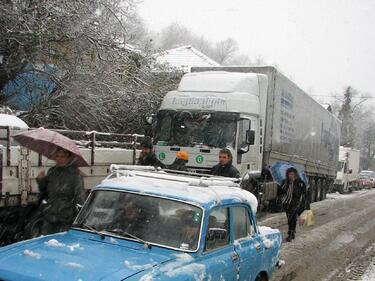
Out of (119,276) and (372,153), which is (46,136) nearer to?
(119,276)

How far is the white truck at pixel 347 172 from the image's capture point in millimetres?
33522

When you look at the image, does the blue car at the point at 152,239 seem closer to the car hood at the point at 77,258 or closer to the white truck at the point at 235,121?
the car hood at the point at 77,258

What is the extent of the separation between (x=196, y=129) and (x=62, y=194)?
661cm

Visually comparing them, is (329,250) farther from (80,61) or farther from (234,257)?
(80,61)

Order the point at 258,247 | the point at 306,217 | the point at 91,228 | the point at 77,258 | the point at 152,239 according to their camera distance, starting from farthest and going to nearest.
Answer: the point at 306,217 < the point at 258,247 < the point at 91,228 < the point at 152,239 < the point at 77,258

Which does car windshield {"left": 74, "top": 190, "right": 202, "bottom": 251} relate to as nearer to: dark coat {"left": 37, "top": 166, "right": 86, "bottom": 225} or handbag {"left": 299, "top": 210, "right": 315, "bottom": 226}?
dark coat {"left": 37, "top": 166, "right": 86, "bottom": 225}

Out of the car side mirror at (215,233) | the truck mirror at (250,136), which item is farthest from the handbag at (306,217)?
the car side mirror at (215,233)

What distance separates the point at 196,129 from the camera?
12.1 m

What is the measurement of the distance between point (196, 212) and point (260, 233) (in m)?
1.51

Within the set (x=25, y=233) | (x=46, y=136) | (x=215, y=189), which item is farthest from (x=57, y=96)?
(x=215, y=189)

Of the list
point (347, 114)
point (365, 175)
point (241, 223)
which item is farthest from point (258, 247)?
point (347, 114)

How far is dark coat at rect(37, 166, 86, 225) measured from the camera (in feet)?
18.9

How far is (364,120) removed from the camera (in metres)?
107

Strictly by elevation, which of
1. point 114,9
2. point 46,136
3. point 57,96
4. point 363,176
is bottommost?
point 363,176
